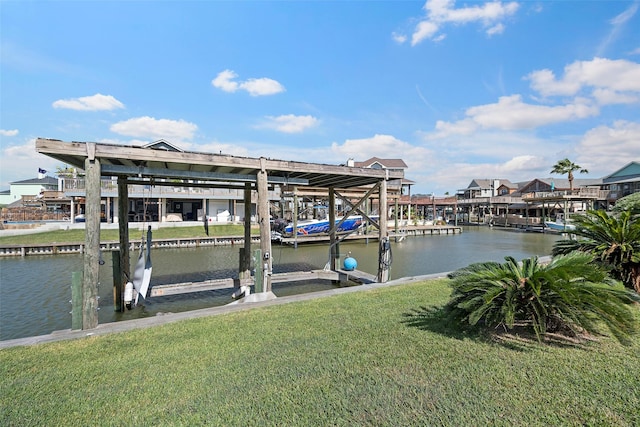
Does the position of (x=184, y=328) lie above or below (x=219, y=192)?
below

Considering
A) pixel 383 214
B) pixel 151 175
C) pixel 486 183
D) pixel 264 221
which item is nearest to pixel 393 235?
pixel 383 214

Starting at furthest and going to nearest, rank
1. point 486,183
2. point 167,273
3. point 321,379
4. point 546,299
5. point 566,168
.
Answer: point 486,183 < point 566,168 < point 167,273 < point 546,299 < point 321,379

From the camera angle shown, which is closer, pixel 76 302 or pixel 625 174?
pixel 76 302

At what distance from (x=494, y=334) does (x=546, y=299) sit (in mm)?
820

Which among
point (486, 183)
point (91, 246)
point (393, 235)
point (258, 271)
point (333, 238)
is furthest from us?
point (486, 183)

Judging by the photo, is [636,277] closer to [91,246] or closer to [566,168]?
[91,246]

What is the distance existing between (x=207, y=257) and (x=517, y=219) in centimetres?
4229

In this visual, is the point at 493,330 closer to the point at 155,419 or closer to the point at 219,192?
the point at 155,419

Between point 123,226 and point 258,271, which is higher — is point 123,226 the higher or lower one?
the higher one

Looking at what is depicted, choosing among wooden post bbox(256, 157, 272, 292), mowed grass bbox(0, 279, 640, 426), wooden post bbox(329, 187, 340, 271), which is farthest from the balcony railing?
mowed grass bbox(0, 279, 640, 426)

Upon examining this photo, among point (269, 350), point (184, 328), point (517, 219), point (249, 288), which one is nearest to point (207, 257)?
point (249, 288)

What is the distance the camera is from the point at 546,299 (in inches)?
173

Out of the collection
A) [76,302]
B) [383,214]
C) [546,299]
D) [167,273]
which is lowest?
[167,273]

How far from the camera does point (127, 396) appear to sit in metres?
3.35
